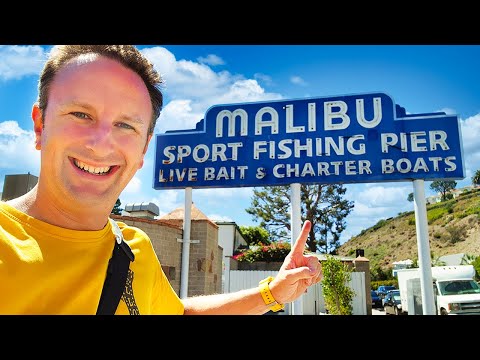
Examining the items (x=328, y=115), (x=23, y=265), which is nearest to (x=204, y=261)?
(x=328, y=115)

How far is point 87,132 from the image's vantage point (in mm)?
1284

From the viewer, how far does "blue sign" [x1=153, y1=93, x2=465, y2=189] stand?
19.5 ft

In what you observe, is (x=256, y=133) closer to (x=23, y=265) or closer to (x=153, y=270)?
(x=153, y=270)

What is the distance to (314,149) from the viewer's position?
6117 mm

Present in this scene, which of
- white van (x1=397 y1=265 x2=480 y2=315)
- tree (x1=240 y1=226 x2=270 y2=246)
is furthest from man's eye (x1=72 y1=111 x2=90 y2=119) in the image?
tree (x1=240 y1=226 x2=270 y2=246)

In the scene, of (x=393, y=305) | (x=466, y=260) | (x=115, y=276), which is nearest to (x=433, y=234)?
(x=466, y=260)

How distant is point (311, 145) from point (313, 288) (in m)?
8.38

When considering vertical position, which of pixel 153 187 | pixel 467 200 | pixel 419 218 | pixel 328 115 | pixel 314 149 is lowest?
pixel 419 218

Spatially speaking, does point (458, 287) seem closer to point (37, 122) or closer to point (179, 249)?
point (179, 249)

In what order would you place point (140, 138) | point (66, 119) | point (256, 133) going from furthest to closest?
point (256, 133)
point (140, 138)
point (66, 119)

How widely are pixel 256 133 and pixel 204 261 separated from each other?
8.31 ft

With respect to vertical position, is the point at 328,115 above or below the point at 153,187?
above

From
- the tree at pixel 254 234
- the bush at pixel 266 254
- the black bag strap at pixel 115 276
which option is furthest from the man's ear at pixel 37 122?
the tree at pixel 254 234

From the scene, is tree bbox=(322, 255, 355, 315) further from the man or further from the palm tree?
the palm tree
